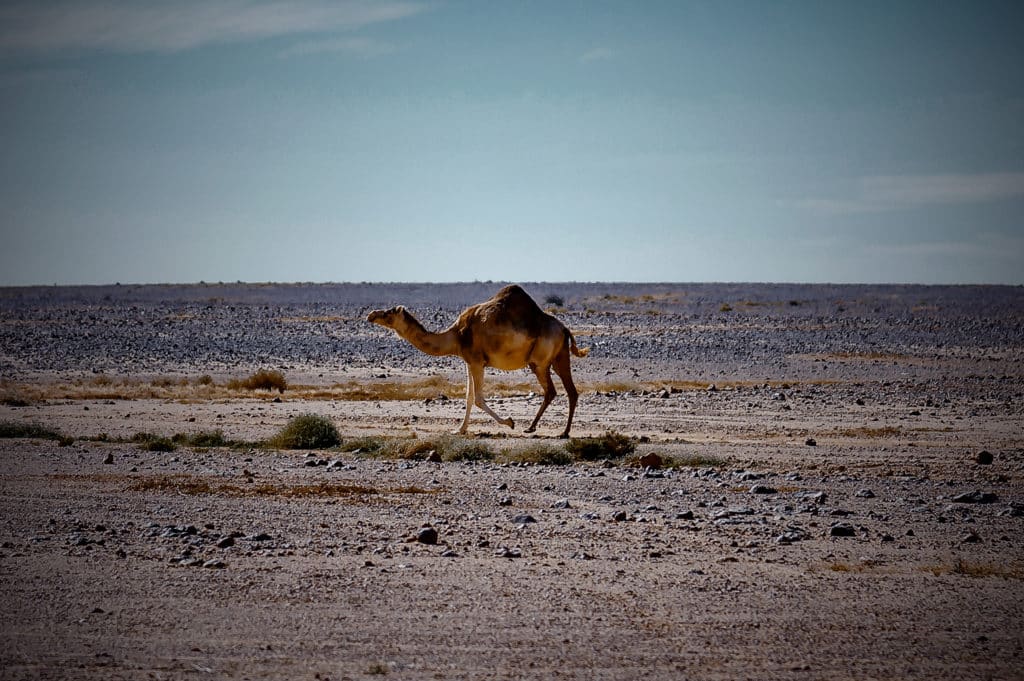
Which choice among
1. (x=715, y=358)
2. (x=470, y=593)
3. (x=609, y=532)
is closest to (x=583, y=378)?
(x=715, y=358)

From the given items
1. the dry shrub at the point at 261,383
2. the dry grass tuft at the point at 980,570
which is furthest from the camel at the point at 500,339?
the dry shrub at the point at 261,383

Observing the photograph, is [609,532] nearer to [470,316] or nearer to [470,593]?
[470,593]

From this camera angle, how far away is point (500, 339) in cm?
1898

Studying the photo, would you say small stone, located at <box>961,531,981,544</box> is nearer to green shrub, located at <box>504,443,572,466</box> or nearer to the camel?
green shrub, located at <box>504,443,572,466</box>

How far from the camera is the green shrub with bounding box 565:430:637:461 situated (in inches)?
653

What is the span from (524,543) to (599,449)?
6165mm

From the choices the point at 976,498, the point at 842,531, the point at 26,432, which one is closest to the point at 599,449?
the point at 976,498

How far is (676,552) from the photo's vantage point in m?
10.2

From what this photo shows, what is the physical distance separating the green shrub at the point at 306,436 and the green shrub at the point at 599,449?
4076mm

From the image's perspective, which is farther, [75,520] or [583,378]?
[583,378]

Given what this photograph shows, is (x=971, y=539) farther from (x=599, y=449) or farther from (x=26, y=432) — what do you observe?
(x=26, y=432)

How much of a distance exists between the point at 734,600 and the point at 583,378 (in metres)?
23.7

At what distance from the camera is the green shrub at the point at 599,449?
1659cm

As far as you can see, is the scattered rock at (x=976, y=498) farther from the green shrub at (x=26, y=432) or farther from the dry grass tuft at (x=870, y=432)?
the green shrub at (x=26, y=432)
